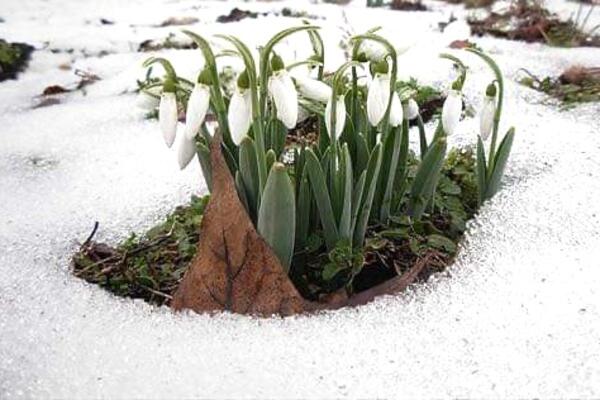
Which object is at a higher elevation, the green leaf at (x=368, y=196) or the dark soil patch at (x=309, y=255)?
the green leaf at (x=368, y=196)

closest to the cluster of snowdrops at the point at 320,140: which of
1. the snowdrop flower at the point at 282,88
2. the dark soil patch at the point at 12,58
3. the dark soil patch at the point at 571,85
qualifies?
the snowdrop flower at the point at 282,88

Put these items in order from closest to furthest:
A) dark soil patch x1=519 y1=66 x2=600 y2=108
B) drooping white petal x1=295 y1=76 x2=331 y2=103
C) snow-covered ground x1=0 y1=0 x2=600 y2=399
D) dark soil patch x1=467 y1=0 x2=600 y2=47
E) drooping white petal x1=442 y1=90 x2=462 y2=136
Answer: snow-covered ground x1=0 y1=0 x2=600 y2=399
drooping white petal x1=295 y1=76 x2=331 y2=103
drooping white petal x1=442 y1=90 x2=462 y2=136
dark soil patch x1=519 y1=66 x2=600 y2=108
dark soil patch x1=467 y1=0 x2=600 y2=47

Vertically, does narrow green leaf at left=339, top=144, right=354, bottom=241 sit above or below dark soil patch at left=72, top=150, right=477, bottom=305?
above

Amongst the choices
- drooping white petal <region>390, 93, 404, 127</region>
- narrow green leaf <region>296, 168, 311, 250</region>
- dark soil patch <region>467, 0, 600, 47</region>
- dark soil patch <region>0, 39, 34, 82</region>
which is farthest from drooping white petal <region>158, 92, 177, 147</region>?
dark soil patch <region>467, 0, 600, 47</region>

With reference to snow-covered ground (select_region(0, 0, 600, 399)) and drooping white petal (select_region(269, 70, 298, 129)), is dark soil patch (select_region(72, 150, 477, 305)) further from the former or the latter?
drooping white petal (select_region(269, 70, 298, 129))

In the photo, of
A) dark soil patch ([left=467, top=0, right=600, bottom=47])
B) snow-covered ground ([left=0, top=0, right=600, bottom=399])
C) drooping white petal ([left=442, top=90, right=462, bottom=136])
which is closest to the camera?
snow-covered ground ([left=0, top=0, right=600, bottom=399])

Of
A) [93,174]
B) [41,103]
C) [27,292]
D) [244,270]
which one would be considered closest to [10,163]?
[93,174]

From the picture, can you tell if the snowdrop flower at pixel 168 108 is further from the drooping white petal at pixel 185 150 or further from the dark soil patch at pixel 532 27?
the dark soil patch at pixel 532 27

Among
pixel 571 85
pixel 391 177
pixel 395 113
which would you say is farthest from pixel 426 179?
pixel 571 85

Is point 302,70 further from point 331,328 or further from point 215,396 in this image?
point 215,396
